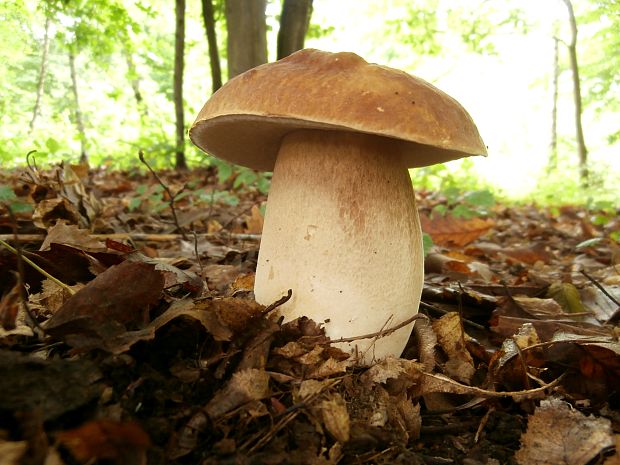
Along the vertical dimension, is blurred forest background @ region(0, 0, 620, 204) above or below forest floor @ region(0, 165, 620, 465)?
above

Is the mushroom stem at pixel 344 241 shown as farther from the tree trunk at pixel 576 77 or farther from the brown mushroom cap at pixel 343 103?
the tree trunk at pixel 576 77

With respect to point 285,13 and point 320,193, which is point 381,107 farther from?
point 285,13

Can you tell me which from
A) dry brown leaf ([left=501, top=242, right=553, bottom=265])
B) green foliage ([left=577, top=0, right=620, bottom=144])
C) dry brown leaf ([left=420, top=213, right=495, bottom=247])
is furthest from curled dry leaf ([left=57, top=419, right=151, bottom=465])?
green foliage ([left=577, top=0, right=620, bottom=144])

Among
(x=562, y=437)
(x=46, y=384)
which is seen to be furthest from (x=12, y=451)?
(x=562, y=437)

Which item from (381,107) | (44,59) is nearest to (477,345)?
(381,107)

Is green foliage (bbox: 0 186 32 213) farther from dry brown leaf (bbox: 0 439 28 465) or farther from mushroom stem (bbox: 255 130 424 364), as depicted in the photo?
dry brown leaf (bbox: 0 439 28 465)

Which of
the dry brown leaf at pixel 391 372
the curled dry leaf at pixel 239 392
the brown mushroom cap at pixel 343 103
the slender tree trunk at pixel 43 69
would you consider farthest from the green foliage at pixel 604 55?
the slender tree trunk at pixel 43 69
